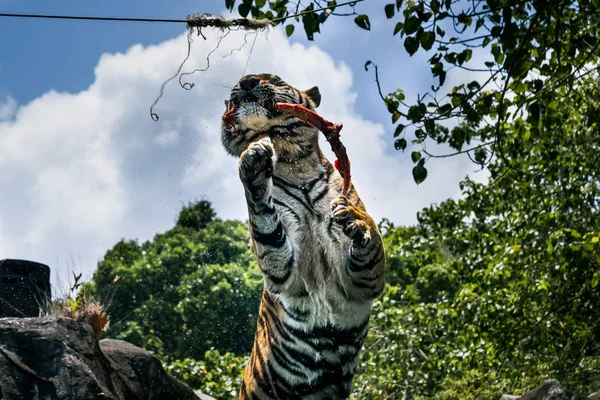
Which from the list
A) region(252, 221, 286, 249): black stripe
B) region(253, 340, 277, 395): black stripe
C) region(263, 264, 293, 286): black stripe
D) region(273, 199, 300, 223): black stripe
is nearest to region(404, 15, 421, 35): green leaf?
region(273, 199, 300, 223): black stripe

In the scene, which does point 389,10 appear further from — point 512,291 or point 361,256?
point 512,291

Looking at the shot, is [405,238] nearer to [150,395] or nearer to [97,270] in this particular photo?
[150,395]

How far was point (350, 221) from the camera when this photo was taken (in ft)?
13.3

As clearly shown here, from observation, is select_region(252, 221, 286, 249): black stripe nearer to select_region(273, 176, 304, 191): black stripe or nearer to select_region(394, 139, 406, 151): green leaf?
select_region(273, 176, 304, 191): black stripe

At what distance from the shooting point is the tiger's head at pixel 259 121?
4.45 metres

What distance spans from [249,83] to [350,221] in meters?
1.06

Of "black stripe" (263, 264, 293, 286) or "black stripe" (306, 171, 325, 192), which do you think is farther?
"black stripe" (306, 171, 325, 192)

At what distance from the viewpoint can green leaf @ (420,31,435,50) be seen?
15.2ft

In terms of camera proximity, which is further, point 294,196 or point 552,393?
point 552,393

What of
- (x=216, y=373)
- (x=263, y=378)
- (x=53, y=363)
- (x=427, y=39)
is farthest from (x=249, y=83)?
(x=216, y=373)

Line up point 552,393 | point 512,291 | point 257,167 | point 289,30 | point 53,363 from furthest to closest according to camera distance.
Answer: point 512,291, point 552,393, point 53,363, point 289,30, point 257,167

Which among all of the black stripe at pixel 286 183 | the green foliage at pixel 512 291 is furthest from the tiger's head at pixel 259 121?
the green foliage at pixel 512 291

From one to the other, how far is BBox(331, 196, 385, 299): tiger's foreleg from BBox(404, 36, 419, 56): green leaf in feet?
3.63

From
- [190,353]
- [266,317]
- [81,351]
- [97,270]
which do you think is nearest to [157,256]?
[97,270]
